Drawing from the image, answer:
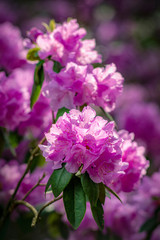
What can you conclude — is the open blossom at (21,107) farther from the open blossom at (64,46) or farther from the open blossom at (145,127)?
the open blossom at (145,127)

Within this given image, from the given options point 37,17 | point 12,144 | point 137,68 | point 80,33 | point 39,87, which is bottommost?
point 12,144

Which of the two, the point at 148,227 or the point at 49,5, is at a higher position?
the point at 49,5

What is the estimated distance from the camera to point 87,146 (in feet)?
3.10

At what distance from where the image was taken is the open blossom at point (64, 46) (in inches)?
48.9

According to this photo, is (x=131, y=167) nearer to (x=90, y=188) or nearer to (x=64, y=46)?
(x=90, y=188)

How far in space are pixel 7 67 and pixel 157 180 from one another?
822mm

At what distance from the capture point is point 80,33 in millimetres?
1268

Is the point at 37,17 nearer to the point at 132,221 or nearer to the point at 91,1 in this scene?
the point at 91,1

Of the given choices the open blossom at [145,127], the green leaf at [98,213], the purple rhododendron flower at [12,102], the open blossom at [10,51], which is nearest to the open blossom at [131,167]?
the green leaf at [98,213]

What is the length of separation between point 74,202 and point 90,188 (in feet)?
0.24

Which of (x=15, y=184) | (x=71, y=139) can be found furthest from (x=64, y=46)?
(x=15, y=184)

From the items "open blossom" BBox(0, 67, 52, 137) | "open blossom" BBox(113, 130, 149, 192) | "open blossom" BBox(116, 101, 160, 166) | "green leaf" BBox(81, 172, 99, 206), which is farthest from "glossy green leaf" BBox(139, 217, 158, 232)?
"open blossom" BBox(116, 101, 160, 166)

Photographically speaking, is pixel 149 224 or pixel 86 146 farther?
pixel 149 224

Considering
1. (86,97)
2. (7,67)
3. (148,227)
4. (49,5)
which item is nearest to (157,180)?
(148,227)
